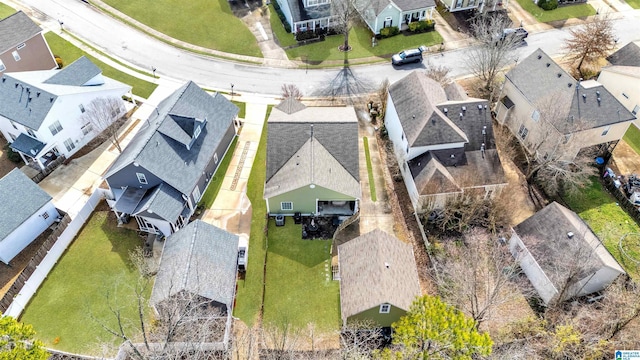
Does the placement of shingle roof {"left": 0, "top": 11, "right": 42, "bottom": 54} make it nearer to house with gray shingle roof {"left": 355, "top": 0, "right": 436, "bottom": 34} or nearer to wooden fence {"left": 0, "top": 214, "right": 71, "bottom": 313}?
wooden fence {"left": 0, "top": 214, "right": 71, "bottom": 313}

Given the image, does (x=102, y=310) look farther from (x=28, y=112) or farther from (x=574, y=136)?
(x=574, y=136)

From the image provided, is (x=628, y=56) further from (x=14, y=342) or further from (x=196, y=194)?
(x=14, y=342)

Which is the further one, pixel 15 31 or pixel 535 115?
pixel 15 31

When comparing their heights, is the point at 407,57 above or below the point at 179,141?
below

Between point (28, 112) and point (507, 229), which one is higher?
point (28, 112)

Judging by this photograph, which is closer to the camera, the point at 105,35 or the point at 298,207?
the point at 298,207

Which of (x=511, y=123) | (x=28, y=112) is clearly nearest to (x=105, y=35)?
(x=28, y=112)

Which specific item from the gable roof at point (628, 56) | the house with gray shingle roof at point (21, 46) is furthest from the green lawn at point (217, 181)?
the gable roof at point (628, 56)

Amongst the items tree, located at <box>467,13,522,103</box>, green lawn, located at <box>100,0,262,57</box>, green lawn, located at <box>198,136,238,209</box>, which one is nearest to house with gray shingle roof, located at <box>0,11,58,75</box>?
green lawn, located at <box>100,0,262,57</box>

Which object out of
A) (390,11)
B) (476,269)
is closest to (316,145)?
(476,269)
